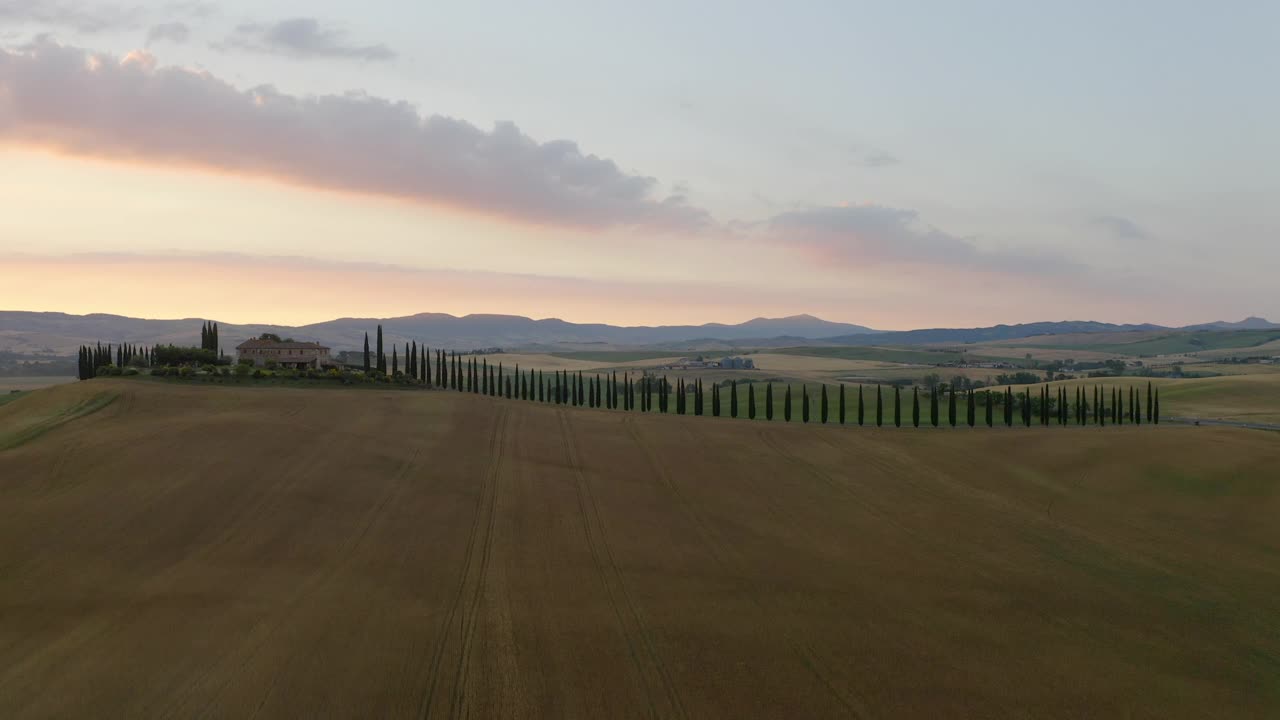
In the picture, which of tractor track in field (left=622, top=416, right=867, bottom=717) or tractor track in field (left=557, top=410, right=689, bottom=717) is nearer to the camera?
tractor track in field (left=557, top=410, right=689, bottom=717)

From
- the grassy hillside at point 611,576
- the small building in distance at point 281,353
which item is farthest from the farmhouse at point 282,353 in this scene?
the grassy hillside at point 611,576

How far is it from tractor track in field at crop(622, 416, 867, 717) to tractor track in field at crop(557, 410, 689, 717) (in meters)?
3.83

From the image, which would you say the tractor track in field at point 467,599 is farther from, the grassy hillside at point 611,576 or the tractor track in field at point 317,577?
Result: the tractor track in field at point 317,577

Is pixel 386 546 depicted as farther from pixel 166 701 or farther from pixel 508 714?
pixel 508 714

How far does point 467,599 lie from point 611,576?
5.04 m

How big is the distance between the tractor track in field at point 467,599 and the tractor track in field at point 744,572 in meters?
8.73

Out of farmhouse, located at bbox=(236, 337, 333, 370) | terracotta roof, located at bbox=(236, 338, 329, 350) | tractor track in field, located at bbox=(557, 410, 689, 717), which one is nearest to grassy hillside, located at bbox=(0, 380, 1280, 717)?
tractor track in field, located at bbox=(557, 410, 689, 717)

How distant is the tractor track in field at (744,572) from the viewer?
1878 cm

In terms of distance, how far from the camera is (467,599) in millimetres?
24203

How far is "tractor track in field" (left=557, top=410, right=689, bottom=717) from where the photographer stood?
61.0ft

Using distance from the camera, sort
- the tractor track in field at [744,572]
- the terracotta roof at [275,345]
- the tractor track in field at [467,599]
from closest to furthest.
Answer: the tractor track in field at [467,599] < the tractor track in field at [744,572] < the terracotta roof at [275,345]

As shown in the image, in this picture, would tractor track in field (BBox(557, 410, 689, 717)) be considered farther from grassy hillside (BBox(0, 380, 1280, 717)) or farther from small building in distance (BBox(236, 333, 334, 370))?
small building in distance (BBox(236, 333, 334, 370))

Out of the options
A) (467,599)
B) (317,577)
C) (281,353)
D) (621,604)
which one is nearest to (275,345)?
(281,353)

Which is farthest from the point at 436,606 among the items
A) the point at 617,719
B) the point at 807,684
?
the point at 807,684
